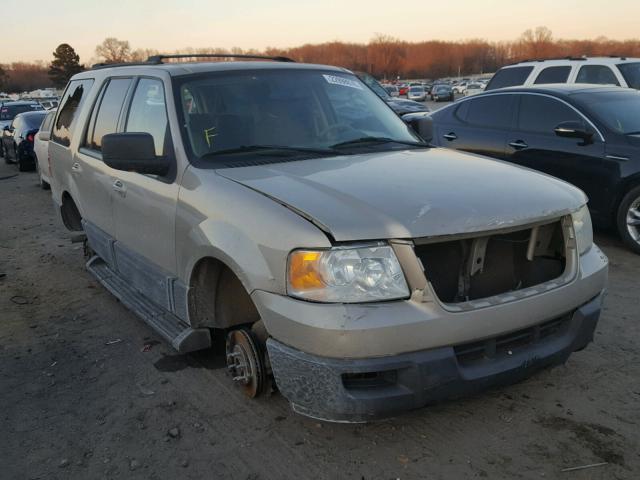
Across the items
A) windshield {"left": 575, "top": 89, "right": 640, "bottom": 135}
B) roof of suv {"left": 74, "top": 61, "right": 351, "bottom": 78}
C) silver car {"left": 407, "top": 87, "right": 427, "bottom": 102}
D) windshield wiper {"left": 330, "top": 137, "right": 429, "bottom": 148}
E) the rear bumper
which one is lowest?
silver car {"left": 407, "top": 87, "right": 427, "bottom": 102}

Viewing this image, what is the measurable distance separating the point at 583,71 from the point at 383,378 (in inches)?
408

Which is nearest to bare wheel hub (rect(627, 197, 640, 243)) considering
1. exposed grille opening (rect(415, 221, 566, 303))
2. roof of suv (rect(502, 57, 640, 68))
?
exposed grille opening (rect(415, 221, 566, 303))

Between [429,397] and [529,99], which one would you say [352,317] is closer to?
[429,397]

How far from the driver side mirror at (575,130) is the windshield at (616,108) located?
0.24 m

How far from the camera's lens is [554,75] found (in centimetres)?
1138

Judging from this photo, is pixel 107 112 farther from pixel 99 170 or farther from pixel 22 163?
pixel 22 163

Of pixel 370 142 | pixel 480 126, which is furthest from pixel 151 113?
pixel 480 126

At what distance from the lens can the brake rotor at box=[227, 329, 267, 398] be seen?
320cm

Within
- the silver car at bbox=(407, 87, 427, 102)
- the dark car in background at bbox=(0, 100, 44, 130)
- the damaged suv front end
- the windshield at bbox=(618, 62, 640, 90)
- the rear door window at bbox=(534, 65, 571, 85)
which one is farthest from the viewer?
the silver car at bbox=(407, 87, 427, 102)

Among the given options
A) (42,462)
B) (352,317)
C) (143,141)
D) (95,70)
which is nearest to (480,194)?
(352,317)

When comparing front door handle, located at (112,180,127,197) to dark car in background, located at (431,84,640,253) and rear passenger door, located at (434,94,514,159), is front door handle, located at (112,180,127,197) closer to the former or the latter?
dark car in background, located at (431,84,640,253)

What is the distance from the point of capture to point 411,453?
286 centimetres

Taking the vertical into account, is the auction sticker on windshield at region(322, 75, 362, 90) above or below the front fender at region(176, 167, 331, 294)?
above

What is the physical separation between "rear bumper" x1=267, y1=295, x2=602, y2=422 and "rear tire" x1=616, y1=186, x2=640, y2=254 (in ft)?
13.0
